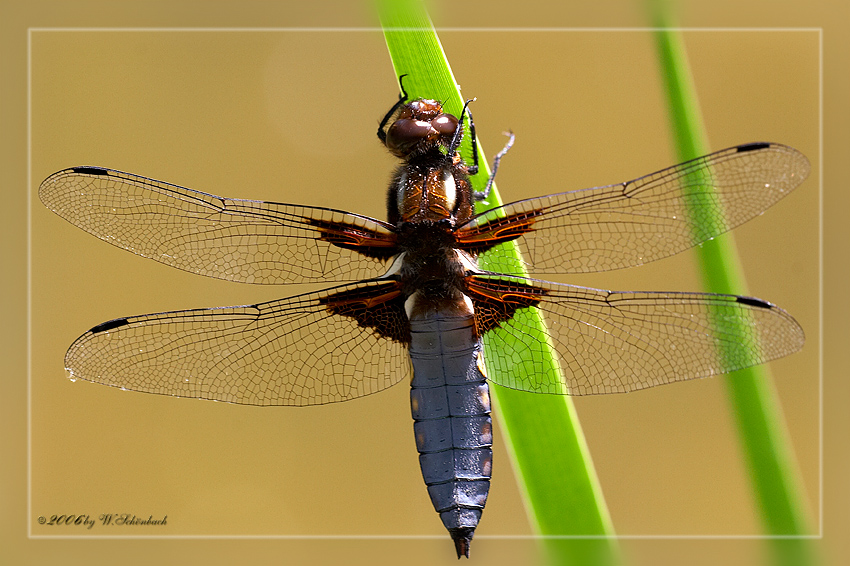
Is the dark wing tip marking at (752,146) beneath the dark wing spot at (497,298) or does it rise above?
above

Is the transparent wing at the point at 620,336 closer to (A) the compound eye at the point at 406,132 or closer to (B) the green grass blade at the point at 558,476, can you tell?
(B) the green grass blade at the point at 558,476

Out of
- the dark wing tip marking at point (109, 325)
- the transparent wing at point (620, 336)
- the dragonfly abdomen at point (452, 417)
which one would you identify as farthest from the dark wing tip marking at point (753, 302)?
the dark wing tip marking at point (109, 325)

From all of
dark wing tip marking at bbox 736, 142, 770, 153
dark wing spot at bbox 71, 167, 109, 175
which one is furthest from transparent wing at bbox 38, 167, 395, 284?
dark wing tip marking at bbox 736, 142, 770, 153

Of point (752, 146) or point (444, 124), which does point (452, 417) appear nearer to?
point (444, 124)

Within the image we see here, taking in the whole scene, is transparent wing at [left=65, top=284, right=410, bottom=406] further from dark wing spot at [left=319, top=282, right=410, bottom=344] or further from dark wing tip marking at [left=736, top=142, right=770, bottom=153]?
A: dark wing tip marking at [left=736, top=142, right=770, bottom=153]

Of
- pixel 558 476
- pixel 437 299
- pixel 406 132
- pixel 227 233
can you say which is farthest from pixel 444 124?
pixel 558 476
